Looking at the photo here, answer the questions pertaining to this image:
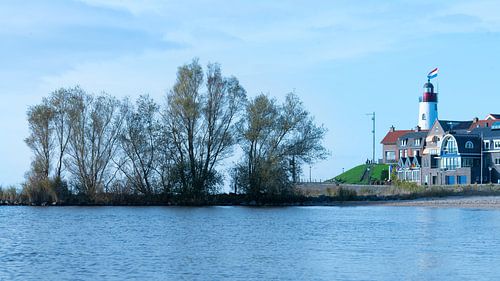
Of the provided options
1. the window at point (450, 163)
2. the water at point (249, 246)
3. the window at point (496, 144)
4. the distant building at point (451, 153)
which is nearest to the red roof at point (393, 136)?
the distant building at point (451, 153)

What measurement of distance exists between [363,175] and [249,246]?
7938 cm

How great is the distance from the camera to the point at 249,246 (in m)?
34.2

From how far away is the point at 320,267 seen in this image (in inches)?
1057

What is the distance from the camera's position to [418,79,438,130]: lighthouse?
117m

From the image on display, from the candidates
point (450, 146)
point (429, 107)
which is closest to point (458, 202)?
point (450, 146)

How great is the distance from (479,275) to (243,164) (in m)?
43.7

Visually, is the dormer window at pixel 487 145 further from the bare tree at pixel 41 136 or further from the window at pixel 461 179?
the bare tree at pixel 41 136

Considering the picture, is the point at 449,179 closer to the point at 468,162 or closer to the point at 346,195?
the point at 468,162

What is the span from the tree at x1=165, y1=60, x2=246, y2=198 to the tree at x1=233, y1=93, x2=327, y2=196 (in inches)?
59.5

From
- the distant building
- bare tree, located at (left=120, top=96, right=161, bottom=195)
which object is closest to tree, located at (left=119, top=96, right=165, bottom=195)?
bare tree, located at (left=120, top=96, right=161, bottom=195)

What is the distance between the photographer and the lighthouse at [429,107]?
384 feet

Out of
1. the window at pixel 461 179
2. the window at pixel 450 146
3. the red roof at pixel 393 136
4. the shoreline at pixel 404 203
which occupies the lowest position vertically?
the shoreline at pixel 404 203

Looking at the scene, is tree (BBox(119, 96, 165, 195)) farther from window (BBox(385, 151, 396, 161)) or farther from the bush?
window (BBox(385, 151, 396, 161))

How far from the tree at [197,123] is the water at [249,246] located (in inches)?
417
